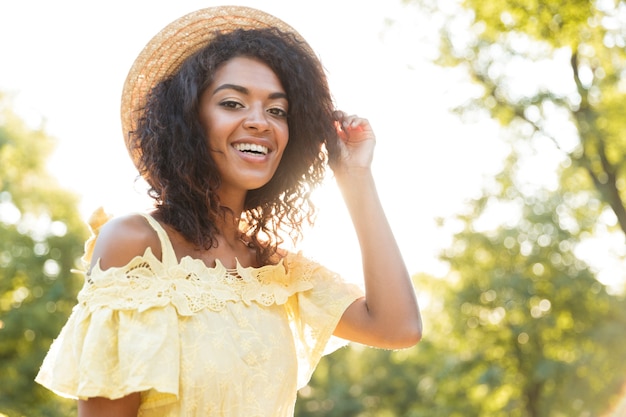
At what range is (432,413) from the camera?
24797 millimetres

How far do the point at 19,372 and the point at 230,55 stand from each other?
21.5 meters

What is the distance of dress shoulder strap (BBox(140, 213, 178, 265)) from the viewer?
2.43 meters

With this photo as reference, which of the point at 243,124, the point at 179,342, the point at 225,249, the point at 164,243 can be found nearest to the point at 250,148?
the point at 243,124

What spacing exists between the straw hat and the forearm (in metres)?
0.65

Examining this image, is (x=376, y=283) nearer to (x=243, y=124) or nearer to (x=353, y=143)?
(x=353, y=143)

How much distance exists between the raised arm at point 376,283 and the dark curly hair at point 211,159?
0.62 ft

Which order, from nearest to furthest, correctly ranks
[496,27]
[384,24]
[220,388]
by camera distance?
1. [220,388]
2. [496,27]
3. [384,24]

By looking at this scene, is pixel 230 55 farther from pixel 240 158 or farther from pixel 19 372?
pixel 19 372

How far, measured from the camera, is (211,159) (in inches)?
105

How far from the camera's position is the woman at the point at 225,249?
2.29 metres

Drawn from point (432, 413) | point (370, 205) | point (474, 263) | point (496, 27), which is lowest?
point (432, 413)

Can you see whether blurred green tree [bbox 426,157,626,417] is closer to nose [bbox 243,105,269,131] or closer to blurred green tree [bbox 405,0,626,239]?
blurred green tree [bbox 405,0,626,239]

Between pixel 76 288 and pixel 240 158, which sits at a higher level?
pixel 240 158

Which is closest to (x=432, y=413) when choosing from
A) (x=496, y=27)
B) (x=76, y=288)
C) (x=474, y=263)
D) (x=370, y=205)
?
(x=474, y=263)
